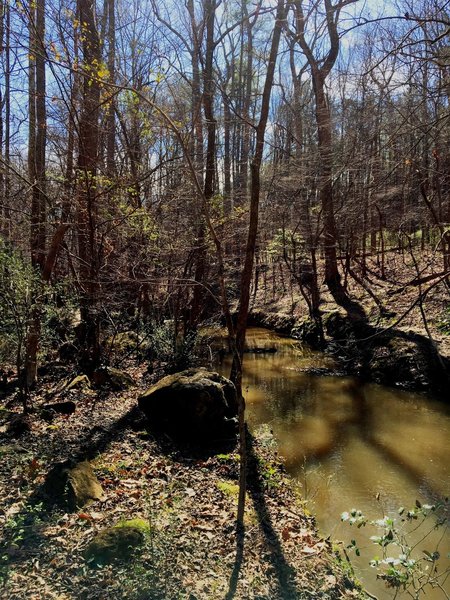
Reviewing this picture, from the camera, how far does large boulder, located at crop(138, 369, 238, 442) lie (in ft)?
21.4

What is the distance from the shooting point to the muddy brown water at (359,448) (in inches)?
188

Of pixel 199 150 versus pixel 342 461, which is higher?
pixel 199 150

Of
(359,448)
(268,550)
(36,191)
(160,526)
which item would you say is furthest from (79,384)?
(268,550)

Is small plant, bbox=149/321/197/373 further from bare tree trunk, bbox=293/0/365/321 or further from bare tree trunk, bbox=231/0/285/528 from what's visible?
bare tree trunk, bbox=293/0/365/321

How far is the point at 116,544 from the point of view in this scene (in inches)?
143

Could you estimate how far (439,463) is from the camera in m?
6.52

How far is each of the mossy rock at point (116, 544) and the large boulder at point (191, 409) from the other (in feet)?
8.69

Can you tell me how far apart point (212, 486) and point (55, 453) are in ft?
6.48

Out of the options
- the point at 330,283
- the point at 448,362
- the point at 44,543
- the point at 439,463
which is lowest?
the point at 439,463

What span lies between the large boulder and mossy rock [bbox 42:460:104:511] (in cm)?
199

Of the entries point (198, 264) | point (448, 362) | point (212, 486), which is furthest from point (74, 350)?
point (448, 362)

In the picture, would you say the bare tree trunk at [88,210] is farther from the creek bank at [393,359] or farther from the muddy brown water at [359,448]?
the creek bank at [393,359]

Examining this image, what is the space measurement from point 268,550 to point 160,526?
1033mm

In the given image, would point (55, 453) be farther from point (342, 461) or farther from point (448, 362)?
point (448, 362)
